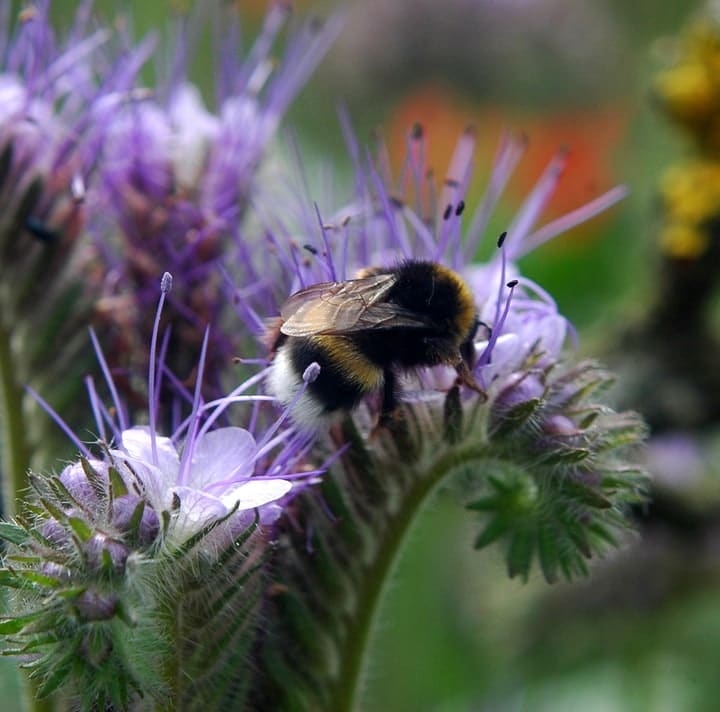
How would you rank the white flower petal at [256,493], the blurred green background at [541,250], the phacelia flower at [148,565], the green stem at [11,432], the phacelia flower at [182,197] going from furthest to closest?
the blurred green background at [541,250] < the phacelia flower at [182,197] < the green stem at [11,432] < the white flower petal at [256,493] < the phacelia flower at [148,565]

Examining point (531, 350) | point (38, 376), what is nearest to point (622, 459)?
point (531, 350)

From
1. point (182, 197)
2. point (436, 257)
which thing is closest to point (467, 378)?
point (436, 257)

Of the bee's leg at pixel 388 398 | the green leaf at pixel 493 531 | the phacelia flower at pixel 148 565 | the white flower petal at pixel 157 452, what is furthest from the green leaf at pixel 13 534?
the green leaf at pixel 493 531

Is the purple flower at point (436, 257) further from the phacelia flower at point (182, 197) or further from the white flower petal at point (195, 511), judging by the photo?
the white flower petal at point (195, 511)

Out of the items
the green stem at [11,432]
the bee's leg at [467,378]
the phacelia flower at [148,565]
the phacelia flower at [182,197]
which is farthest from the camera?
the phacelia flower at [182,197]

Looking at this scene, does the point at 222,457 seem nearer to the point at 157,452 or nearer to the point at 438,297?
the point at 157,452

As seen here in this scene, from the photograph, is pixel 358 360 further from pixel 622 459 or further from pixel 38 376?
pixel 38 376

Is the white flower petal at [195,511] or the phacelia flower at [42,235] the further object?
the phacelia flower at [42,235]

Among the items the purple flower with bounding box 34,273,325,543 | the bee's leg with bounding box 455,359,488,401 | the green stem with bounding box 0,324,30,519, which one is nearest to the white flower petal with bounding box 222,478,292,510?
the purple flower with bounding box 34,273,325,543
